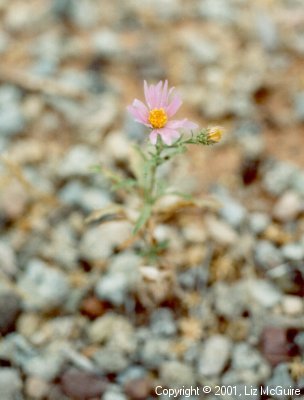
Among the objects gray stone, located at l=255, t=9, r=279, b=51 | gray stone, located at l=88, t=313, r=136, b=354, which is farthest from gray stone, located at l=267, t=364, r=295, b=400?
gray stone, located at l=255, t=9, r=279, b=51

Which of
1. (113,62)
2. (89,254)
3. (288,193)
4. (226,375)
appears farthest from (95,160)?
(226,375)

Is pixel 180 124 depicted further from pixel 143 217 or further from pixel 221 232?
pixel 221 232

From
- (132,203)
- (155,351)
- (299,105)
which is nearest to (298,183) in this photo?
(299,105)

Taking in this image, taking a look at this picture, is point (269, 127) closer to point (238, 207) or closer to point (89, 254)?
point (238, 207)

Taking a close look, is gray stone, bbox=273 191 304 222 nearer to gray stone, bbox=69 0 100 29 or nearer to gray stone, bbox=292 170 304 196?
gray stone, bbox=292 170 304 196

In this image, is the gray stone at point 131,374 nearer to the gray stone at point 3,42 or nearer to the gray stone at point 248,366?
the gray stone at point 248,366

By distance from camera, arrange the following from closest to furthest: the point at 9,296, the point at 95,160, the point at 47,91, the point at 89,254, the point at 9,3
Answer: the point at 9,296
the point at 89,254
the point at 95,160
the point at 47,91
the point at 9,3

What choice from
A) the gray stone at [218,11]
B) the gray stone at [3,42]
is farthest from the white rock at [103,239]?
the gray stone at [218,11]

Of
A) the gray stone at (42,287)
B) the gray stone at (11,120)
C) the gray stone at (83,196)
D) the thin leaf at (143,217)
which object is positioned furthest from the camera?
the gray stone at (11,120)
